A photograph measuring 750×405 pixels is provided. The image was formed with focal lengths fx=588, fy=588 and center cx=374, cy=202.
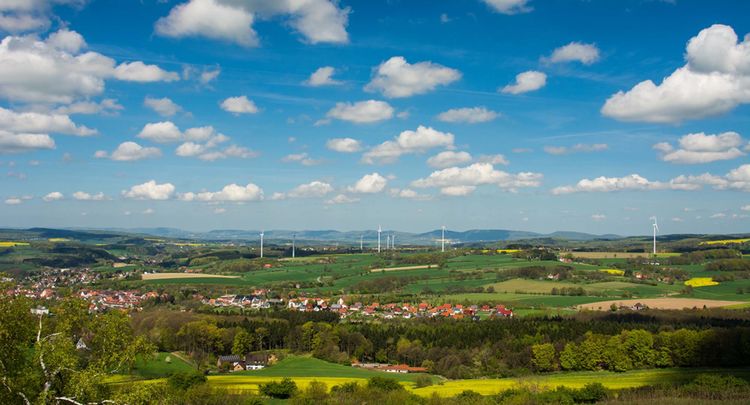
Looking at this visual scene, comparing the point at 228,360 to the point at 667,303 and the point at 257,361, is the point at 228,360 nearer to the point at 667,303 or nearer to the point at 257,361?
the point at 257,361

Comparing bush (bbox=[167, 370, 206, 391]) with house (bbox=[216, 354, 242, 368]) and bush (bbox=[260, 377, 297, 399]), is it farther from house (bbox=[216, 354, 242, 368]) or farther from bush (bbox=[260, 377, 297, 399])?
house (bbox=[216, 354, 242, 368])

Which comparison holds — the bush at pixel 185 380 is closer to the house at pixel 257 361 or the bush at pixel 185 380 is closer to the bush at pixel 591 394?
the house at pixel 257 361

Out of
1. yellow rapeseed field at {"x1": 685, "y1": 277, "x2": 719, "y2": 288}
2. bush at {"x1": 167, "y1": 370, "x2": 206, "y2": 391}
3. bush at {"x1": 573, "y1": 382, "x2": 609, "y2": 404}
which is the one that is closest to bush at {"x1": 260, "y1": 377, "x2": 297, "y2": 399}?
bush at {"x1": 167, "y1": 370, "x2": 206, "y2": 391}

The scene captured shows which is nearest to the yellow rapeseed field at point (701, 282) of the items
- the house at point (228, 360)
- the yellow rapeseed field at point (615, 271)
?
the yellow rapeseed field at point (615, 271)

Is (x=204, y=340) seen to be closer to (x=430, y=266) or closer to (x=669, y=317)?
(x=669, y=317)

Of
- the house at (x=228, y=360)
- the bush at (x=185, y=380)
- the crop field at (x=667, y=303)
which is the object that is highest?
the crop field at (x=667, y=303)
